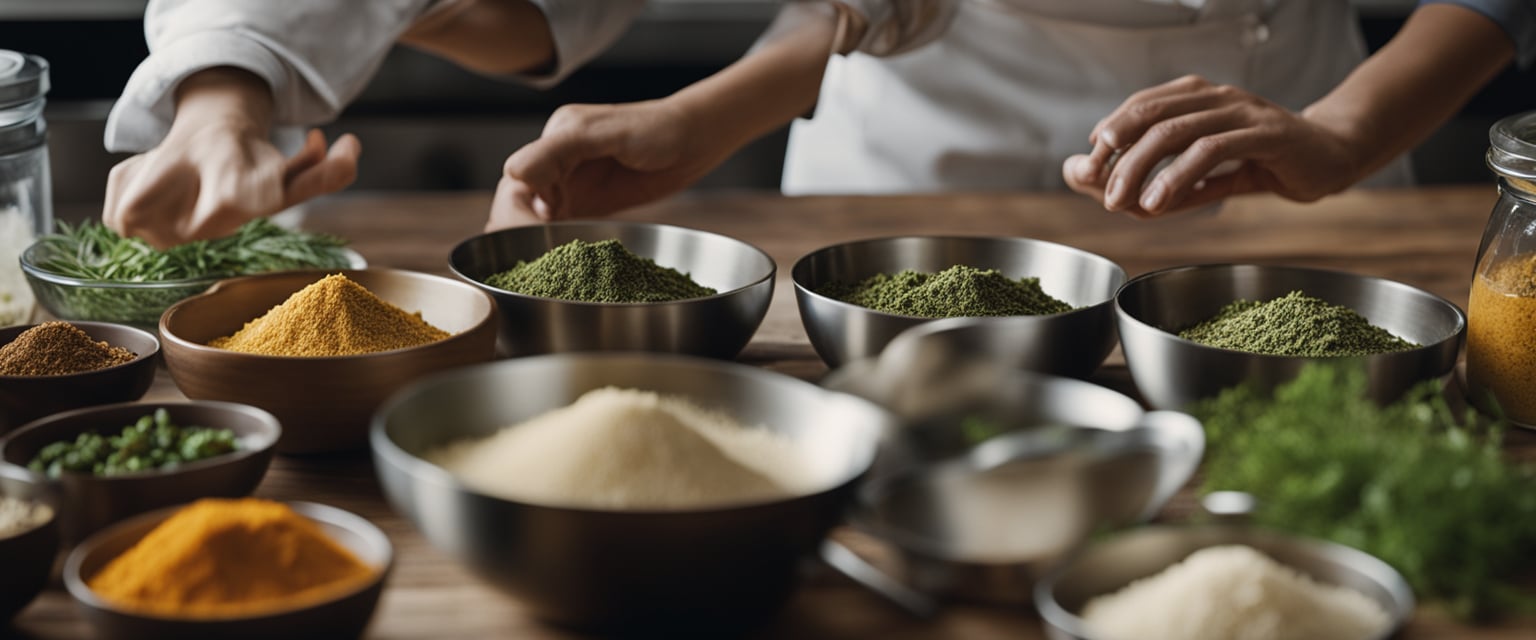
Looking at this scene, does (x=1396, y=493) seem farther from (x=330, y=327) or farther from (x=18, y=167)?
(x=18, y=167)

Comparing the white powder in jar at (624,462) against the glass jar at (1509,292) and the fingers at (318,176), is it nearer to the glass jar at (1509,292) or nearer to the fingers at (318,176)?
the fingers at (318,176)

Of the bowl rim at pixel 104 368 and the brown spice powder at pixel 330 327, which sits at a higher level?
the brown spice powder at pixel 330 327

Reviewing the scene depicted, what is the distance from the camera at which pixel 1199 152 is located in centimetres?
139

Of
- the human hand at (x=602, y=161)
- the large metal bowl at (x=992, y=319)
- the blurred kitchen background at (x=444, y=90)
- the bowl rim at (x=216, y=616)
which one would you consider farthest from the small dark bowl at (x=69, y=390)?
the blurred kitchen background at (x=444, y=90)

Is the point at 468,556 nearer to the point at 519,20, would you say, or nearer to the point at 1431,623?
the point at 1431,623

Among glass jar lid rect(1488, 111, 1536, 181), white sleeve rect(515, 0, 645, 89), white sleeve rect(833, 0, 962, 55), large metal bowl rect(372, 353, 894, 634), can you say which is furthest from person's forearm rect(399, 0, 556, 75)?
glass jar lid rect(1488, 111, 1536, 181)

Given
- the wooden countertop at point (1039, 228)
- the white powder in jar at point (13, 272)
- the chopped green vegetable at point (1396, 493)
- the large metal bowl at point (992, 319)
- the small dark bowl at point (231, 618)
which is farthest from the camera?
the wooden countertop at point (1039, 228)

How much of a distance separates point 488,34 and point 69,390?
35.8 inches

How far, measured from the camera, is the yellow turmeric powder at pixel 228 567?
753 mm

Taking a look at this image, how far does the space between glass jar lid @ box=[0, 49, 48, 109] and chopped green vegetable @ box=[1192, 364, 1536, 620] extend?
1.20 m

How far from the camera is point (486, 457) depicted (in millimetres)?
875

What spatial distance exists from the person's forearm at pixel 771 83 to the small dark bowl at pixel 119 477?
78cm

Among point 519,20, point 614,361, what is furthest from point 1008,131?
point 614,361

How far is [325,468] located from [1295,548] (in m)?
0.74
